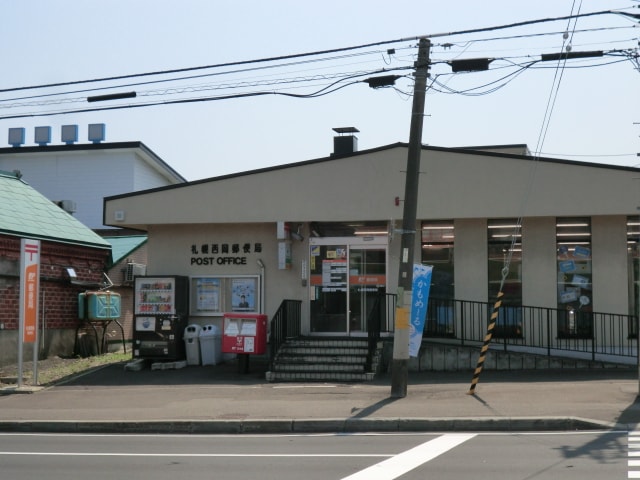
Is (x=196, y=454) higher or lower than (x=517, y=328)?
lower

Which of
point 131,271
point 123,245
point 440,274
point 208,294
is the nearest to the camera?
point 440,274

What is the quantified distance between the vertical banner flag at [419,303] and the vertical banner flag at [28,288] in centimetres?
833

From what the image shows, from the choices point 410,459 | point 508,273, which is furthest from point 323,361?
point 410,459

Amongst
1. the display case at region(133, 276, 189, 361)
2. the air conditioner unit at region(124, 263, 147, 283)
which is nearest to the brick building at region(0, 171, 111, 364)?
the air conditioner unit at region(124, 263, 147, 283)

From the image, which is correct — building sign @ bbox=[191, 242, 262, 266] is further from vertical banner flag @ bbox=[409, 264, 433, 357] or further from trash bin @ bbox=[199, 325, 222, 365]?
vertical banner flag @ bbox=[409, 264, 433, 357]

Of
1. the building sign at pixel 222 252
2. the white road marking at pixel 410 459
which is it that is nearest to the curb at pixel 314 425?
the white road marking at pixel 410 459

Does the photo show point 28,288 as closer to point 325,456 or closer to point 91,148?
point 325,456

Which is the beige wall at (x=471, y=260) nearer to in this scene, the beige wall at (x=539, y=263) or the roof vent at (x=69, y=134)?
the beige wall at (x=539, y=263)

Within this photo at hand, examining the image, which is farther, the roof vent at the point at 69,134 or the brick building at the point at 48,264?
the roof vent at the point at 69,134

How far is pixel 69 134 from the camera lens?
41.3 m

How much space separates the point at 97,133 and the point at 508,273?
2641 centimetres

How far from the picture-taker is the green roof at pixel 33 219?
875 inches

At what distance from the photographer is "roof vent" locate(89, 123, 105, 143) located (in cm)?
4072

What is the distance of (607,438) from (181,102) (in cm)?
1110
